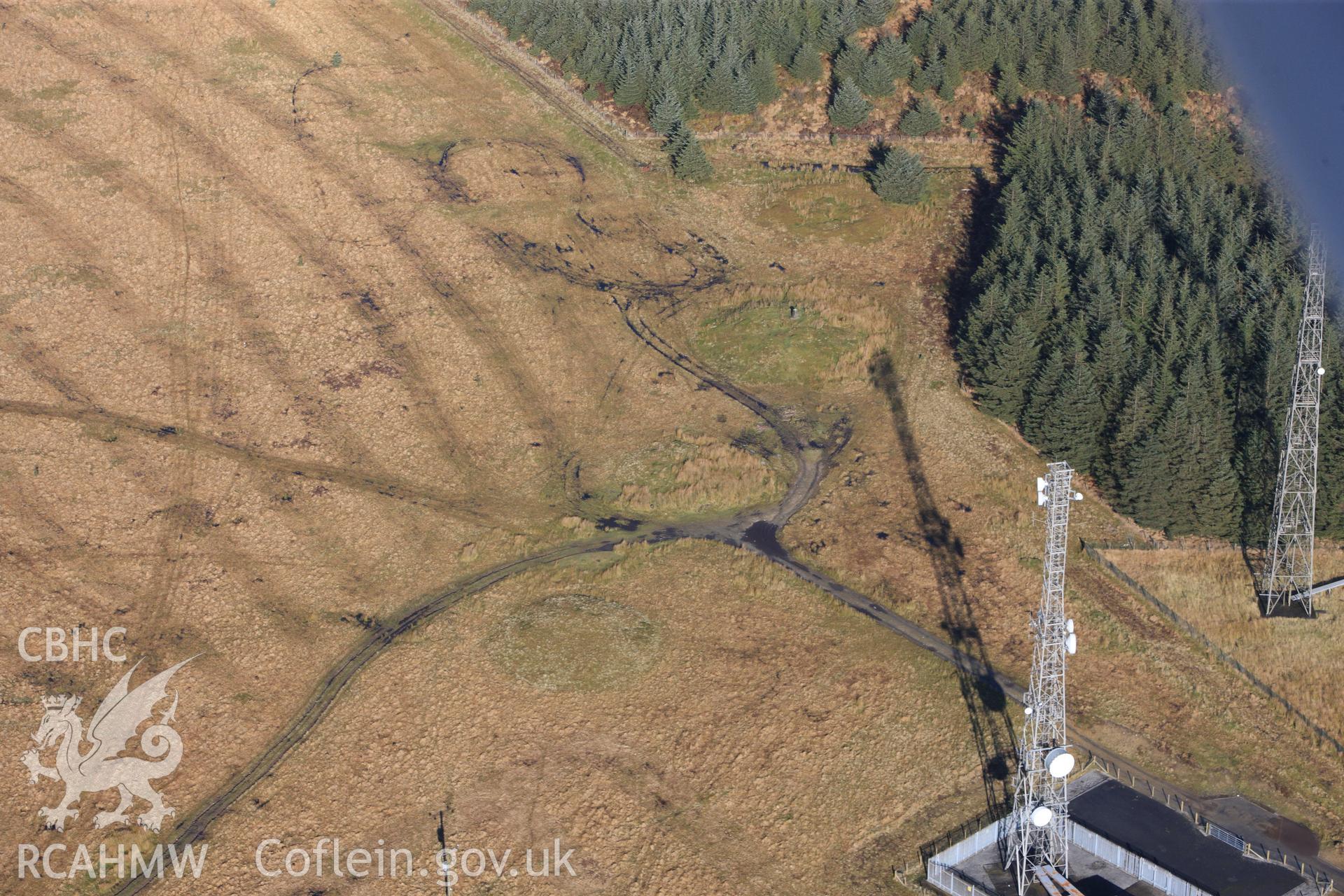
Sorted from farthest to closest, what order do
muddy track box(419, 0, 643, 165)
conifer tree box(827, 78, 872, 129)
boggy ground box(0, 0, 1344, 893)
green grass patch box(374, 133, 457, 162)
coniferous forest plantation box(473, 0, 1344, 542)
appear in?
muddy track box(419, 0, 643, 165) < conifer tree box(827, 78, 872, 129) < green grass patch box(374, 133, 457, 162) < coniferous forest plantation box(473, 0, 1344, 542) < boggy ground box(0, 0, 1344, 893)

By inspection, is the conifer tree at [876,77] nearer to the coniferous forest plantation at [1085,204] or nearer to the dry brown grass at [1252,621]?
the coniferous forest plantation at [1085,204]

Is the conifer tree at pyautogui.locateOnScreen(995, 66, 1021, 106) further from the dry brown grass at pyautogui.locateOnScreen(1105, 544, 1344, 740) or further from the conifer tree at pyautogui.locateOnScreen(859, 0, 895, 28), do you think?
the dry brown grass at pyautogui.locateOnScreen(1105, 544, 1344, 740)

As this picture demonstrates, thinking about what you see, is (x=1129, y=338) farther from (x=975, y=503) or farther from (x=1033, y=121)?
(x=1033, y=121)

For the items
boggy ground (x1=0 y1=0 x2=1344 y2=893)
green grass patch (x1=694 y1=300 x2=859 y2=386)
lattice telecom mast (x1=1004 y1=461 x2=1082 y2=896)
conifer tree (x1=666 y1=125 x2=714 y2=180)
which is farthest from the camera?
conifer tree (x1=666 y1=125 x2=714 y2=180)

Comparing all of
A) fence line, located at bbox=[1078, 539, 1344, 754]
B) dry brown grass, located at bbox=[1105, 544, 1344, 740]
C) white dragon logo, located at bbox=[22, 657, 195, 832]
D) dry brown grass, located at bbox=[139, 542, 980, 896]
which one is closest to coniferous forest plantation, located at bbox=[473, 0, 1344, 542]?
dry brown grass, located at bbox=[1105, 544, 1344, 740]

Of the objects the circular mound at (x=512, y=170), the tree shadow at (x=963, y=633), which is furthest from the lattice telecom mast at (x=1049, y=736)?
the circular mound at (x=512, y=170)
